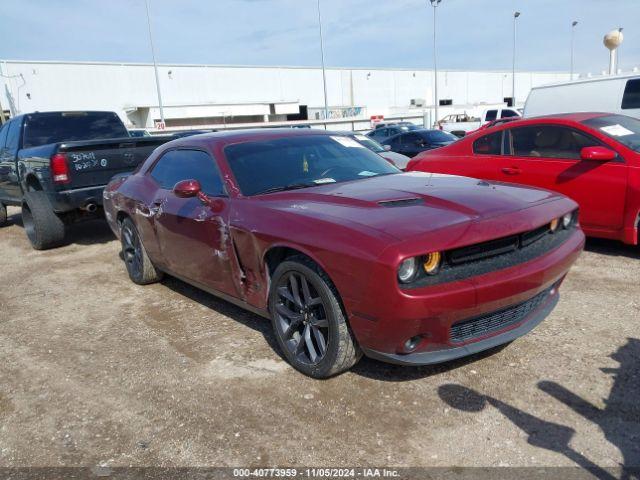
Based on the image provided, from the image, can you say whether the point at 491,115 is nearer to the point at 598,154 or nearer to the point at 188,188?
the point at 598,154

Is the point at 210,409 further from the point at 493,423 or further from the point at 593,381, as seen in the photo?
the point at 593,381

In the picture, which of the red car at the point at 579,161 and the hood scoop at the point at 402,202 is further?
the red car at the point at 579,161

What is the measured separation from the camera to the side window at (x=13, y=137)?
7867 millimetres

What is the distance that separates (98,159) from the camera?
681 centimetres

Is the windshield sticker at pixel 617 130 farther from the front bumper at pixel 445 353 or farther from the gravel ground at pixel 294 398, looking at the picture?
the front bumper at pixel 445 353

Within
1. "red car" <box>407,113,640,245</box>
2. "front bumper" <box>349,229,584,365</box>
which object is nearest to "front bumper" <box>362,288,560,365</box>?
"front bumper" <box>349,229,584,365</box>

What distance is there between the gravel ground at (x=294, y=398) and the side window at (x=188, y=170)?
1.13 m

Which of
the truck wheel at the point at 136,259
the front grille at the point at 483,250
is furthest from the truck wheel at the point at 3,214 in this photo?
the front grille at the point at 483,250

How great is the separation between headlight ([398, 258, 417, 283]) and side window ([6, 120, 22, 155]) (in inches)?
285

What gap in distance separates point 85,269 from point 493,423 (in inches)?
208

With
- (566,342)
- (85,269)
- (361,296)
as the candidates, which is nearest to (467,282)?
(361,296)

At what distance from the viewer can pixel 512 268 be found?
9.30 feet

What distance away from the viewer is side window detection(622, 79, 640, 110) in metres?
8.98

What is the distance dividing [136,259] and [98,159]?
2.19 metres
